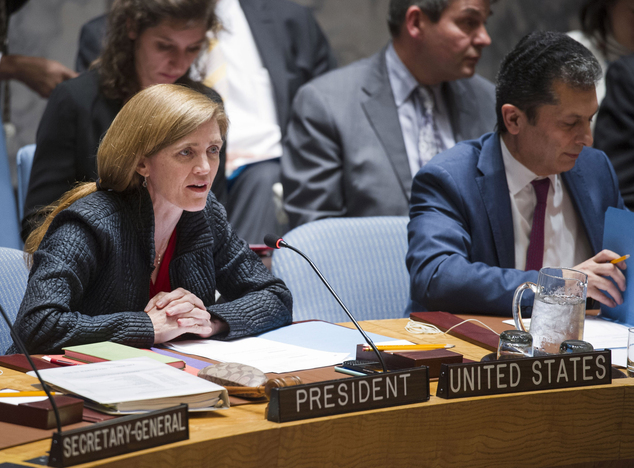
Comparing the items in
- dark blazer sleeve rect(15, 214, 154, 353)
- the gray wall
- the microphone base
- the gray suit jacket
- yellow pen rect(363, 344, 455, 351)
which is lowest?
yellow pen rect(363, 344, 455, 351)

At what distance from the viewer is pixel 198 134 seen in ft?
5.78

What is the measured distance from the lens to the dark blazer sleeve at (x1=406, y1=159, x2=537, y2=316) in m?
2.06

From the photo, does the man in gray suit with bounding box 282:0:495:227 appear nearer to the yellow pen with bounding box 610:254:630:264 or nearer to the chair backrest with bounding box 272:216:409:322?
the chair backrest with bounding box 272:216:409:322

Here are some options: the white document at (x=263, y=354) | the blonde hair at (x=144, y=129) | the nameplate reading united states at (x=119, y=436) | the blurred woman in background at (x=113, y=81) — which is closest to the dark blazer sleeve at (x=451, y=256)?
the white document at (x=263, y=354)

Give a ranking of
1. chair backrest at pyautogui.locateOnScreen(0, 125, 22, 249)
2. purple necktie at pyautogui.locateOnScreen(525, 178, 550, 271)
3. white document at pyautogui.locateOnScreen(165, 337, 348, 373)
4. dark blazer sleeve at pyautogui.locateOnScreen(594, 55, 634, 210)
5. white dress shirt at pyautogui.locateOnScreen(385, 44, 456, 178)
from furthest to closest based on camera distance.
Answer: dark blazer sleeve at pyautogui.locateOnScreen(594, 55, 634, 210) < white dress shirt at pyautogui.locateOnScreen(385, 44, 456, 178) < chair backrest at pyautogui.locateOnScreen(0, 125, 22, 249) < purple necktie at pyautogui.locateOnScreen(525, 178, 550, 271) < white document at pyautogui.locateOnScreen(165, 337, 348, 373)

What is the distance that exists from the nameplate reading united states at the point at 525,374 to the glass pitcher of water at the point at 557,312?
0.52ft

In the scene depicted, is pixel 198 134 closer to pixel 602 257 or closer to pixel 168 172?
pixel 168 172

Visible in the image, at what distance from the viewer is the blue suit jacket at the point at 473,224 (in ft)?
6.80

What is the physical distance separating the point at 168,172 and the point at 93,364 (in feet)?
1.85

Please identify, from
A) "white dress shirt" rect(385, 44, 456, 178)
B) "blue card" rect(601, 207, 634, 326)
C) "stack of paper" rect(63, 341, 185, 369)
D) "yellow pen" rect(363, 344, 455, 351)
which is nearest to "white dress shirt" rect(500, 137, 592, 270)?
"blue card" rect(601, 207, 634, 326)

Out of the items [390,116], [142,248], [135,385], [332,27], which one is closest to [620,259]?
[142,248]

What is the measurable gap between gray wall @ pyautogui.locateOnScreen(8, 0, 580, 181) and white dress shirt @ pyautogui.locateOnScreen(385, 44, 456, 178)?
1.24 m

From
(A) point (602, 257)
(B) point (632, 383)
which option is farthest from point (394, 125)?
(B) point (632, 383)

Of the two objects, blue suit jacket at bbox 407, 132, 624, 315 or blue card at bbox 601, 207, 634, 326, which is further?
blue suit jacket at bbox 407, 132, 624, 315
